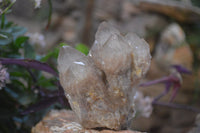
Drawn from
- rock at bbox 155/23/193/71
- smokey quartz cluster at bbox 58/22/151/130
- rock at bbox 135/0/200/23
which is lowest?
rock at bbox 155/23/193/71

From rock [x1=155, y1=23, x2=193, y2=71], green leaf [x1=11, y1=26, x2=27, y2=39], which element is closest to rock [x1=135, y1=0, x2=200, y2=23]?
rock [x1=155, y1=23, x2=193, y2=71]

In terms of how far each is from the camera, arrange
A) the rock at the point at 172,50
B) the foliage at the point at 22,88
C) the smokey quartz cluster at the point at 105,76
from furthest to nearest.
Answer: the rock at the point at 172,50, the foliage at the point at 22,88, the smokey quartz cluster at the point at 105,76

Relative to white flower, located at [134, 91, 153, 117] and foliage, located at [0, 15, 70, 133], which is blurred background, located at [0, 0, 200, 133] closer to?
white flower, located at [134, 91, 153, 117]

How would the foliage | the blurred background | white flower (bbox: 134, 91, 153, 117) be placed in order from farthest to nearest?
the blurred background < white flower (bbox: 134, 91, 153, 117) < the foliage

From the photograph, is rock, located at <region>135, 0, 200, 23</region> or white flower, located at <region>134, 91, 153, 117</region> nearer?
white flower, located at <region>134, 91, 153, 117</region>

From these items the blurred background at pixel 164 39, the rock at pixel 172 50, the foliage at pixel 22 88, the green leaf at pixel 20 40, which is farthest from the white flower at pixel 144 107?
the rock at pixel 172 50

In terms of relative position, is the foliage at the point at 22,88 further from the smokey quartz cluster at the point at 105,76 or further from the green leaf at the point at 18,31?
the smokey quartz cluster at the point at 105,76

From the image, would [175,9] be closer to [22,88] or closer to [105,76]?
[22,88]

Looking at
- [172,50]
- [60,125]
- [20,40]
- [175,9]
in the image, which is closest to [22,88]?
[20,40]

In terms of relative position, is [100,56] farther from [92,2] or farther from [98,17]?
[98,17]
